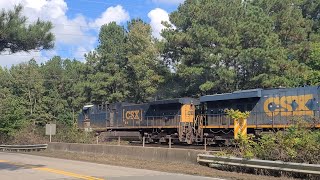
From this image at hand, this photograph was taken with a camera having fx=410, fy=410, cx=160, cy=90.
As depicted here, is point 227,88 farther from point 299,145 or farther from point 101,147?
point 299,145

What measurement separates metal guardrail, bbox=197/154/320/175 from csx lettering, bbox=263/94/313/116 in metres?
11.0

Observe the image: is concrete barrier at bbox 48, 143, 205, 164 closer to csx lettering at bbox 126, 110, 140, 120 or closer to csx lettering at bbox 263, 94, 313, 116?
csx lettering at bbox 263, 94, 313, 116

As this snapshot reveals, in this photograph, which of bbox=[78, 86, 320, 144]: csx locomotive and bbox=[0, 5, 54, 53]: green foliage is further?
bbox=[78, 86, 320, 144]: csx locomotive

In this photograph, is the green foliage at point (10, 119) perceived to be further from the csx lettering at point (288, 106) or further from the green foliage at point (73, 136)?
the csx lettering at point (288, 106)

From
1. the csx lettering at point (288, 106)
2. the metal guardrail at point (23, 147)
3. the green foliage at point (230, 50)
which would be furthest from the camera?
the green foliage at point (230, 50)

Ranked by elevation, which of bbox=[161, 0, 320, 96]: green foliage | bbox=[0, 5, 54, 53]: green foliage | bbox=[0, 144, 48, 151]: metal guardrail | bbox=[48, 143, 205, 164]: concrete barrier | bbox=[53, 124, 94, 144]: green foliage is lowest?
bbox=[0, 144, 48, 151]: metal guardrail

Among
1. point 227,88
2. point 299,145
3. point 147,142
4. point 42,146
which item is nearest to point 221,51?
point 227,88

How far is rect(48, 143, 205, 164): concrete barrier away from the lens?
17641mm

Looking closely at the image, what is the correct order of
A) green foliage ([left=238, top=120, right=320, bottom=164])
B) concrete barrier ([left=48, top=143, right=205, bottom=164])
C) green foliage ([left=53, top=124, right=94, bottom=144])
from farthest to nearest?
green foliage ([left=53, top=124, right=94, bottom=144]) < concrete barrier ([left=48, top=143, right=205, bottom=164]) < green foliage ([left=238, top=120, right=320, bottom=164])

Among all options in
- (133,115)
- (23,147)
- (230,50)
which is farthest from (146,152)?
(230,50)

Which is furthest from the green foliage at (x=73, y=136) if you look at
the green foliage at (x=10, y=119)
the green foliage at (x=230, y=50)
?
the green foliage at (x=230, y=50)

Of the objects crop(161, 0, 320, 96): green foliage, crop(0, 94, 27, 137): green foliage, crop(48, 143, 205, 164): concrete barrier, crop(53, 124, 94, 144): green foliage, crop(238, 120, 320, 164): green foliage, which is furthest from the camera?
crop(161, 0, 320, 96): green foliage

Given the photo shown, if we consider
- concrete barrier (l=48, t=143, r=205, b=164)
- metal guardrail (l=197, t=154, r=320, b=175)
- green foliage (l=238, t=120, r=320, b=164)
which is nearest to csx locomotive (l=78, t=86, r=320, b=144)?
green foliage (l=238, t=120, r=320, b=164)

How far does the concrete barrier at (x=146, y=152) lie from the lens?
17.6 metres
